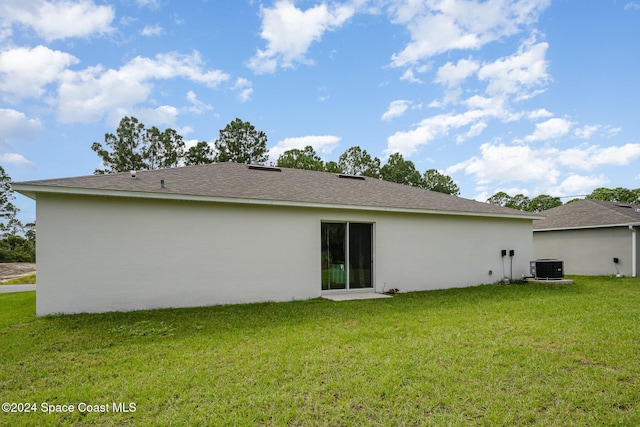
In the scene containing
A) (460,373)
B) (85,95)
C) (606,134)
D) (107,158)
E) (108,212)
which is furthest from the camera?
(107,158)

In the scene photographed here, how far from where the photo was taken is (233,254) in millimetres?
8117

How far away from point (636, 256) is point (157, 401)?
59.9 feet

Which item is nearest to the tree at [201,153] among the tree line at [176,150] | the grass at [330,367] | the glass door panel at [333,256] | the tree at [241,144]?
the tree line at [176,150]

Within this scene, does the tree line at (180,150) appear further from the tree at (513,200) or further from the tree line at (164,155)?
the tree at (513,200)

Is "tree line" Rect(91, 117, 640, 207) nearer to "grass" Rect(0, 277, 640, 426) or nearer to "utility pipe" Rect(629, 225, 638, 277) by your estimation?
"utility pipe" Rect(629, 225, 638, 277)

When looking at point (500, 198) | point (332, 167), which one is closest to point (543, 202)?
point (500, 198)

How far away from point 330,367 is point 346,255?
5.59 m

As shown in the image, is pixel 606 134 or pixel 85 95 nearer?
pixel 85 95

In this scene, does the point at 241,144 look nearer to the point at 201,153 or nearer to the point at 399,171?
the point at 201,153

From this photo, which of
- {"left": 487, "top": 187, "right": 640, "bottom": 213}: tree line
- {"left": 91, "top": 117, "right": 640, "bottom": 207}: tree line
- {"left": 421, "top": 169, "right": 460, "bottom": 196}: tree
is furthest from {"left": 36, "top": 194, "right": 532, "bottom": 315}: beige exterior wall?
{"left": 487, "top": 187, "right": 640, "bottom": 213}: tree line

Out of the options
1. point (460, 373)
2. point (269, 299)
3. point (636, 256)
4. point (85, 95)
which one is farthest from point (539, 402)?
point (85, 95)

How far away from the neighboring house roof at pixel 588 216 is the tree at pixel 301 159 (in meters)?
15.3

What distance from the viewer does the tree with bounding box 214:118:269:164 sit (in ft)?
82.9

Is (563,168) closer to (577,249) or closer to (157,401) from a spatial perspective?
(577,249)
